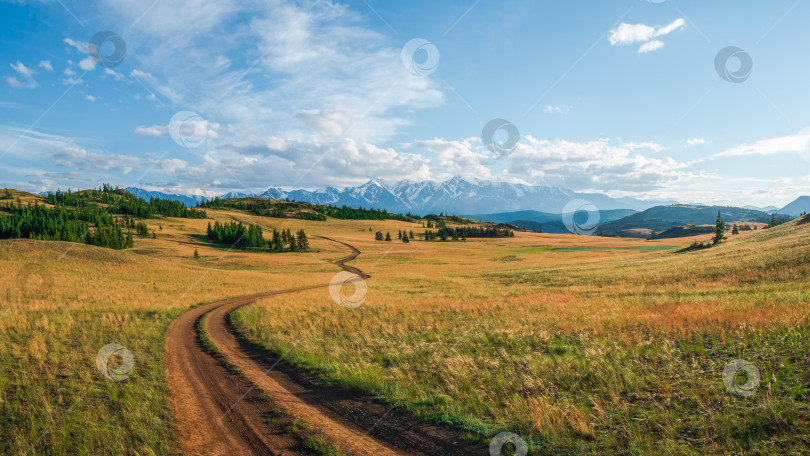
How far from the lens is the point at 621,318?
13.8 metres

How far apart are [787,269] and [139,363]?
36.3 meters

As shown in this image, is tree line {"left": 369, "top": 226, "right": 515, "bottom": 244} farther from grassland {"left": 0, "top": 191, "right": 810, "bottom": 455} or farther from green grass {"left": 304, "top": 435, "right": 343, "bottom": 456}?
green grass {"left": 304, "top": 435, "right": 343, "bottom": 456}

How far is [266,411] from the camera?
27.0ft

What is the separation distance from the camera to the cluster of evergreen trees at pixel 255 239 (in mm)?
109750

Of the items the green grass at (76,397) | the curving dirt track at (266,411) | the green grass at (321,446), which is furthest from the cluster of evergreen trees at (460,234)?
the green grass at (321,446)

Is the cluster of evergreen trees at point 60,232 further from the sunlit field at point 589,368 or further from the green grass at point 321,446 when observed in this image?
the green grass at point 321,446

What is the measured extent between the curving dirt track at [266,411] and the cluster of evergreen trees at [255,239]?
99.7 metres

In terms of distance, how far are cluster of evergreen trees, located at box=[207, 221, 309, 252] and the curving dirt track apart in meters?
99.7

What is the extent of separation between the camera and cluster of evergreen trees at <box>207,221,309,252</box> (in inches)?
4321

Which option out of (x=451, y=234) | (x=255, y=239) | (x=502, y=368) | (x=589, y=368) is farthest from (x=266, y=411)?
(x=451, y=234)

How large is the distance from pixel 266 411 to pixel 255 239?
373ft

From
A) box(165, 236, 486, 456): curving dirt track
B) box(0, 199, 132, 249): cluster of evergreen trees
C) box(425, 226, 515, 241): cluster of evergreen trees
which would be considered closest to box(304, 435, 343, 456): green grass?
box(165, 236, 486, 456): curving dirt track

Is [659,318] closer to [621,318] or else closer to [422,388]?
[621,318]

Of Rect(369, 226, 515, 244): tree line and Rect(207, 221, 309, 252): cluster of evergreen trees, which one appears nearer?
Rect(207, 221, 309, 252): cluster of evergreen trees
